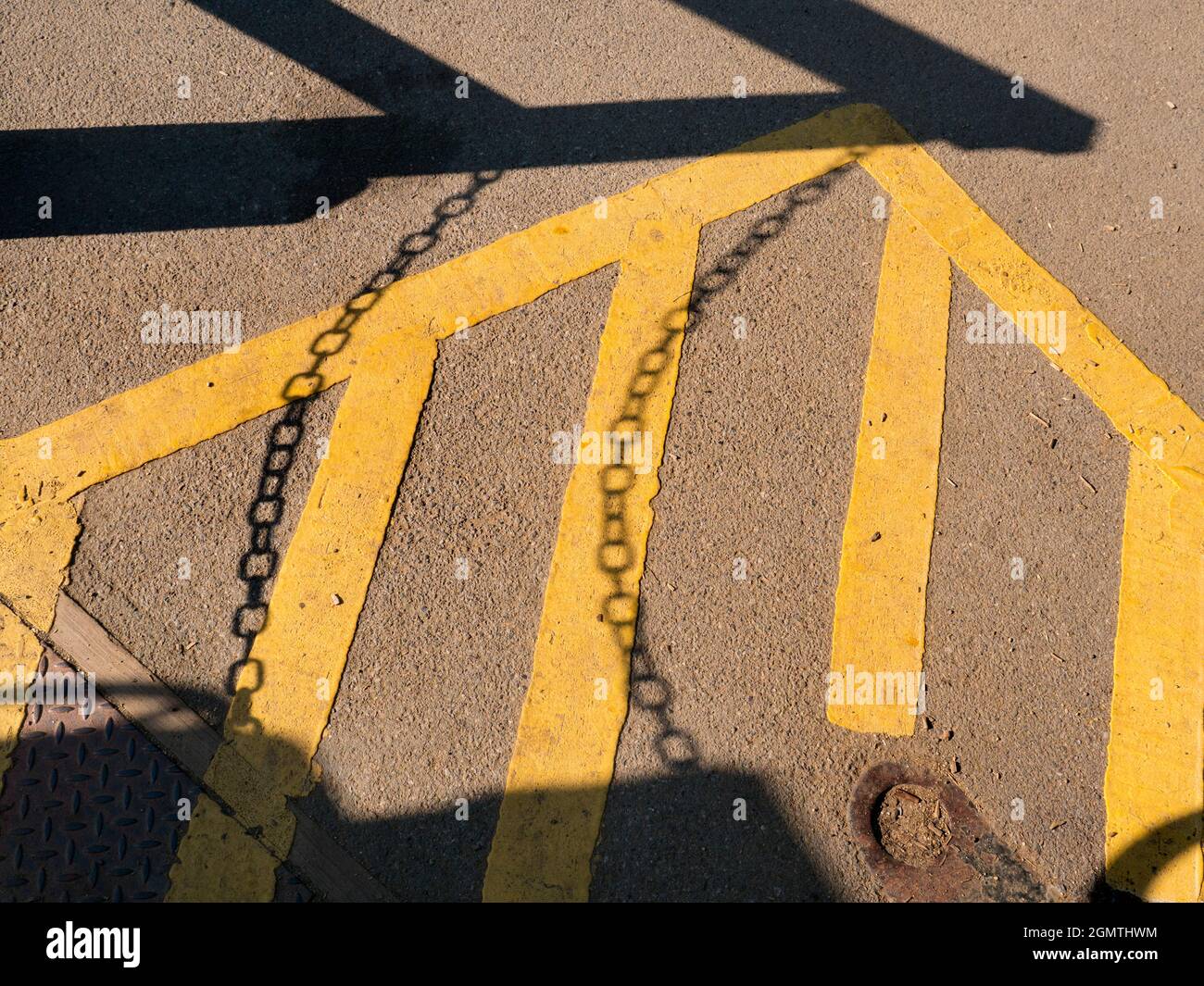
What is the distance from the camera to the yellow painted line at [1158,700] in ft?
13.7

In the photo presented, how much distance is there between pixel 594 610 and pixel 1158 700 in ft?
9.27

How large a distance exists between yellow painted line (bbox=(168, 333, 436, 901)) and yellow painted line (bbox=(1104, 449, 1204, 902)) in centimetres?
376

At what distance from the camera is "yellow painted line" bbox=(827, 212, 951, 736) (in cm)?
438

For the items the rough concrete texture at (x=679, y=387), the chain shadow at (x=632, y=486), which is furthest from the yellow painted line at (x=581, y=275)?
the chain shadow at (x=632, y=486)

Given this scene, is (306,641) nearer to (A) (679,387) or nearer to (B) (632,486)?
(B) (632,486)

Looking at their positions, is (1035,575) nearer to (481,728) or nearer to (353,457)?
(481,728)

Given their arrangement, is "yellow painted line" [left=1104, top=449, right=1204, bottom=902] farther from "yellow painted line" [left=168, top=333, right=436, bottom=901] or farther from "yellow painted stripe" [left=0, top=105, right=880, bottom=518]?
"yellow painted line" [left=168, top=333, right=436, bottom=901]

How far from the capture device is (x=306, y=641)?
169 inches

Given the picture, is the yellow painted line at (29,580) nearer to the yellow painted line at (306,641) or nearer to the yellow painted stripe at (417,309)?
the yellow painted stripe at (417,309)

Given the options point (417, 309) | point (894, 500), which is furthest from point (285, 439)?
point (894, 500)

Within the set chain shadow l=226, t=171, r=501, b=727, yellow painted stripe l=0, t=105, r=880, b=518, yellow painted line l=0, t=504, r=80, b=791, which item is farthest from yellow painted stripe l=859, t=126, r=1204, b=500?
yellow painted line l=0, t=504, r=80, b=791

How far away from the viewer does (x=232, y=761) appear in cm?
408

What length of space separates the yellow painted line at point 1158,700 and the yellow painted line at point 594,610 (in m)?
2.44
